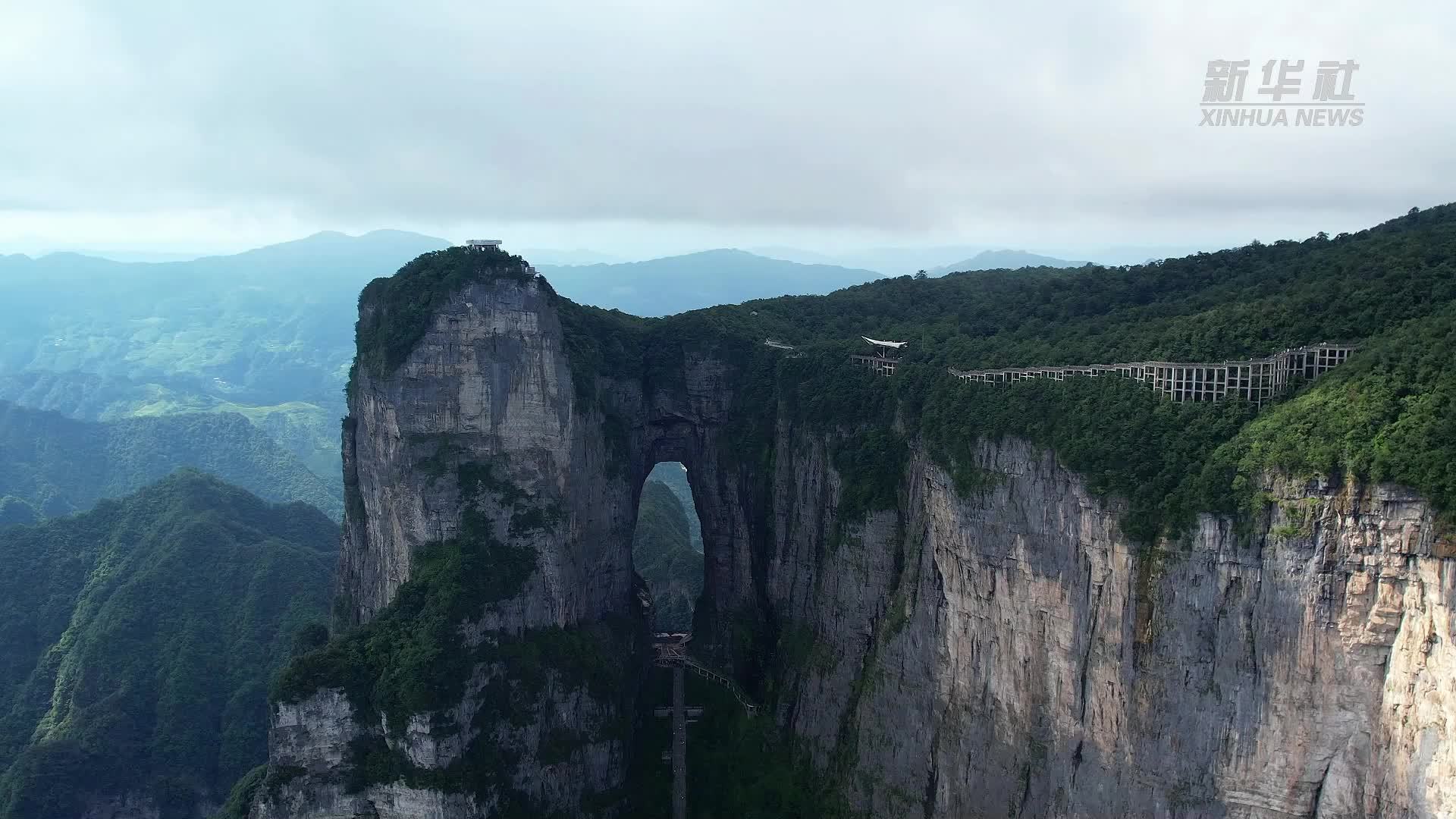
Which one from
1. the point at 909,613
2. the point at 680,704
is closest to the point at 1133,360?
the point at 909,613

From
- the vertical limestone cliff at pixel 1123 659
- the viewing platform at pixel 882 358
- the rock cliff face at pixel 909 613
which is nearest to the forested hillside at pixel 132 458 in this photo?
the rock cliff face at pixel 909 613

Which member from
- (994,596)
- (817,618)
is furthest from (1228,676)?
(817,618)

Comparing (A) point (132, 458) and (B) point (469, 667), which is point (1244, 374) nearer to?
(B) point (469, 667)

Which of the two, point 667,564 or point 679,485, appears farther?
point 679,485

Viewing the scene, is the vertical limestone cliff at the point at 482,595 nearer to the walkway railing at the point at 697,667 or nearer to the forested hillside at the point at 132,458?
the walkway railing at the point at 697,667

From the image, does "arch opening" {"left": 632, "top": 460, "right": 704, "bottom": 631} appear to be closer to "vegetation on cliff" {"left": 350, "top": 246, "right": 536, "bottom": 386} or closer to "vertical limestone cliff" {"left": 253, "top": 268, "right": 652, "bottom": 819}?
"vertical limestone cliff" {"left": 253, "top": 268, "right": 652, "bottom": 819}

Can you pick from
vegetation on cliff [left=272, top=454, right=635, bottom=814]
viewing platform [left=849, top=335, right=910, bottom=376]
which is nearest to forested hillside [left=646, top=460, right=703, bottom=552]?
viewing platform [left=849, top=335, right=910, bottom=376]

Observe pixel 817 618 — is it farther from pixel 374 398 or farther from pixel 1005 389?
pixel 374 398
